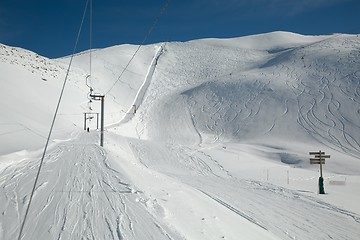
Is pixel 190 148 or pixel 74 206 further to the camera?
pixel 190 148

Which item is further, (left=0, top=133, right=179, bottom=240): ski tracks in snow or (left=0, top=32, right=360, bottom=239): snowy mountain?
(left=0, top=32, right=360, bottom=239): snowy mountain

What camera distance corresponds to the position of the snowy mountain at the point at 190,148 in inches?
284

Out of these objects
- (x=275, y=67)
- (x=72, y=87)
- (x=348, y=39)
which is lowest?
(x=72, y=87)

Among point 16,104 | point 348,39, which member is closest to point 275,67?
point 348,39

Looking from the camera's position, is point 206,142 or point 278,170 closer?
point 278,170

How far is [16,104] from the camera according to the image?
96.1ft

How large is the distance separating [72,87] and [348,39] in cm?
5379

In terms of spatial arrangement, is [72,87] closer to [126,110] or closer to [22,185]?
[126,110]

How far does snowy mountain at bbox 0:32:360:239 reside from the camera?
7.21 meters

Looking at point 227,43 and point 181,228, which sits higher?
point 227,43

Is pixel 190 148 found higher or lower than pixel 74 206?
higher

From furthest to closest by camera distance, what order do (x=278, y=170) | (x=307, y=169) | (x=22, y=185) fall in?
(x=307, y=169) < (x=278, y=170) < (x=22, y=185)

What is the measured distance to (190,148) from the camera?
27141 millimetres

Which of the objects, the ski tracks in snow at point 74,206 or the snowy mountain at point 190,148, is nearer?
the ski tracks in snow at point 74,206
